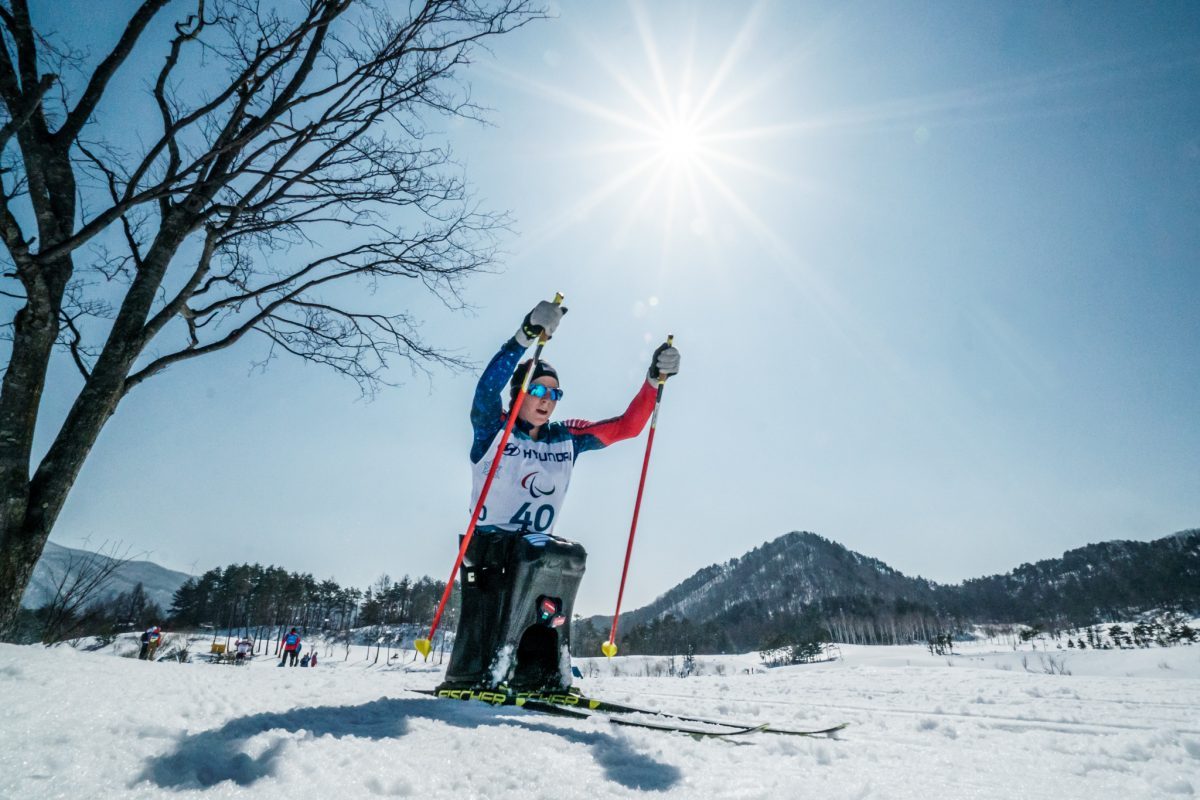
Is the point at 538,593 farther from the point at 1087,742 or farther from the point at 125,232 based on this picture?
the point at 125,232

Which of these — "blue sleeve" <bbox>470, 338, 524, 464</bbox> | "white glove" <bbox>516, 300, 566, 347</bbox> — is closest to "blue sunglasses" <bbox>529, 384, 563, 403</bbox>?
"blue sleeve" <bbox>470, 338, 524, 464</bbox>

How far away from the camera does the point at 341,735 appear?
76.1 inches

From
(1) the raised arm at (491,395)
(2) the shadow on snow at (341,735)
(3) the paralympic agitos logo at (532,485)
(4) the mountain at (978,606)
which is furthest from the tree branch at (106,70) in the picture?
(4) the mountain at (978,606)

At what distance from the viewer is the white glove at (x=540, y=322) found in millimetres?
3748

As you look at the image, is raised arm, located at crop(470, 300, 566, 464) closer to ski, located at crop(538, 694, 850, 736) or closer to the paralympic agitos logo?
the paralympic agitos logo

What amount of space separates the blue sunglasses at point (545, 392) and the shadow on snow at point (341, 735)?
2151 mm

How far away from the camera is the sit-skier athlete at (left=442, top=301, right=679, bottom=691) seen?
3.25 metres

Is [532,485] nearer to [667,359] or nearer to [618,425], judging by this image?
[618,425]

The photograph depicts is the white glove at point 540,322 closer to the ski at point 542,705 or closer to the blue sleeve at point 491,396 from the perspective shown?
the blue sleeve at point 491,396

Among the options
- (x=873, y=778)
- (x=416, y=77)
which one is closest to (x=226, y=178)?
(x=416, y=77)

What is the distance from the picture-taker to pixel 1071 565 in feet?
608

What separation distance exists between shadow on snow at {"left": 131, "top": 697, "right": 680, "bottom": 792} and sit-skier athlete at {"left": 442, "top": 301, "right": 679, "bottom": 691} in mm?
361

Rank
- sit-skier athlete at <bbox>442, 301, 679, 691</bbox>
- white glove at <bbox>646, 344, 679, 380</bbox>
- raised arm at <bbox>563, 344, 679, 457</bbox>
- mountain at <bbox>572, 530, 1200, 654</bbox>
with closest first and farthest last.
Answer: sit-skier athlete at <bbox>442, 301, 679, 691</bbox>
white glove at <bbox>646, 344, 679, 380</bbox>
raised arm at <bbox>563, 344, 679, 457</bbox>
mountain at <bbox>572, 530, 1200, 654</bbox>

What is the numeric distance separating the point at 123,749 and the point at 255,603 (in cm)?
10013
